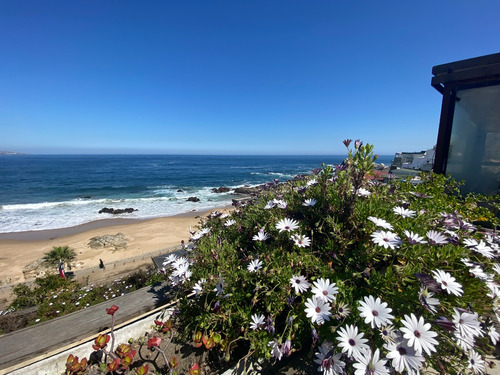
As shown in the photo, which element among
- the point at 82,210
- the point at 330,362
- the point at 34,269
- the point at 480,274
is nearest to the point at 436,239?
the point at 480,274

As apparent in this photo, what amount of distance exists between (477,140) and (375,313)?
4447mm

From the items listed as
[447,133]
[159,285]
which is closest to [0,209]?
[159,285]

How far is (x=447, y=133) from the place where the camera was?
4.04 m

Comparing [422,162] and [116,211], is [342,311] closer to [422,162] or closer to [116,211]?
[422,162]

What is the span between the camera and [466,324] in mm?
1082

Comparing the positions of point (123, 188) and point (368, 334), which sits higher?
point (368, 334)

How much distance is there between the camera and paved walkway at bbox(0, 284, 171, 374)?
1503 millimetres

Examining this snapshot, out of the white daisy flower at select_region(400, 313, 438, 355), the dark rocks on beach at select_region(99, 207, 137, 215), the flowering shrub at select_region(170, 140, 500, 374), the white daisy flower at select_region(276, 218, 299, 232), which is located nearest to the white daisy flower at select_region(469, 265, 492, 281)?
the flowering shrub at select_region(170, 140, 500, 374)

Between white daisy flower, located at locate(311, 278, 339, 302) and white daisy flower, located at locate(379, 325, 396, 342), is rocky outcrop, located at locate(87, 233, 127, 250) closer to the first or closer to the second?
white daisy flower, located at locate(311, 278, 339, 302)

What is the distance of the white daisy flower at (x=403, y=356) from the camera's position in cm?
100

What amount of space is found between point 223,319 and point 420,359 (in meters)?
1.15

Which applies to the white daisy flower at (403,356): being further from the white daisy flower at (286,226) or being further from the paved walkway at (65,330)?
the paved walkway at (65,330)

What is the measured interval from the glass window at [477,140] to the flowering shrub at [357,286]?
2.19 meters

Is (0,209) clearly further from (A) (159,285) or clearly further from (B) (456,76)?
(B) (456,76)
